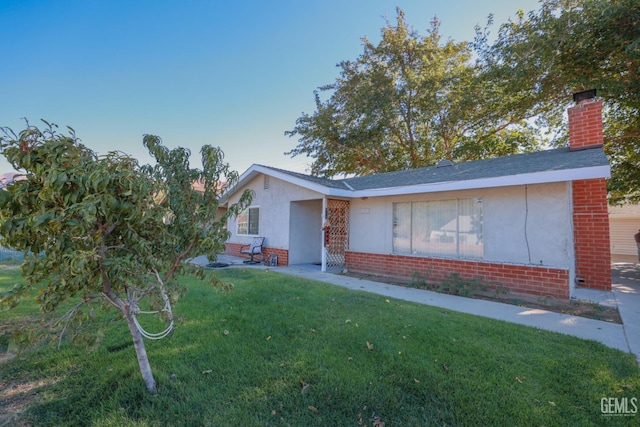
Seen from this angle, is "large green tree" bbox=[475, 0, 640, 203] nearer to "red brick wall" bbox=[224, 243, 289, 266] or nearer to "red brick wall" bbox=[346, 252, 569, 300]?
"red brick wall" bbox=[346, 252, 569, 300]

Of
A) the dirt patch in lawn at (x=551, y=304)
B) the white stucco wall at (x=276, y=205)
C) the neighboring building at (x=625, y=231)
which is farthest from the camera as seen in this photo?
the neighboring building at (x=625, y=231)

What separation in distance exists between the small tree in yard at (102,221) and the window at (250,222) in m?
9.95

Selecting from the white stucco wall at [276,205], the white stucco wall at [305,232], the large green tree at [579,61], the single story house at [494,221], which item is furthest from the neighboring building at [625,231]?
the white stucco wall at [276,205]

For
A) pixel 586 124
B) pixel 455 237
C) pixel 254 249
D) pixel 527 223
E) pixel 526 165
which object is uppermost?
pixel 586 124

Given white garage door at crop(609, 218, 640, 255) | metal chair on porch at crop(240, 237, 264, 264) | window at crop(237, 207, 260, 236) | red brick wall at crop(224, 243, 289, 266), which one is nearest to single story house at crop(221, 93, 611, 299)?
red brick wall at crop(224, 243, 289, 266)

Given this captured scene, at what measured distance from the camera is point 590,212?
738cm

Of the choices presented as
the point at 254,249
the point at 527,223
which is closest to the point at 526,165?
the point at 527,223

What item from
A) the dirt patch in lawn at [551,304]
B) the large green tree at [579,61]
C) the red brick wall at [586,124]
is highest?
the large green tree at [579,61]

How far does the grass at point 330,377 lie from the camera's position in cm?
242

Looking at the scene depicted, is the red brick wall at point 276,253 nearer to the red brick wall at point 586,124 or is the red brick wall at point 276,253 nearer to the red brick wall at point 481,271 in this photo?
the red brick wall at point 481,271

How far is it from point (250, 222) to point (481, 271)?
9390 mm

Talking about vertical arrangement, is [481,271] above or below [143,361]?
above

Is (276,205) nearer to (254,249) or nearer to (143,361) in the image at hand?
(254,249)

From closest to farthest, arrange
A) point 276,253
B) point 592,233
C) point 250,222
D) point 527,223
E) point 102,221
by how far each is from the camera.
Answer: point 102,221 → point 527,223 → point 592,233 → point 276,253 → point 250,222
